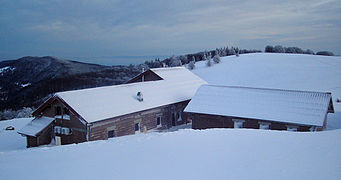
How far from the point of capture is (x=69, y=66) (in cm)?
11400

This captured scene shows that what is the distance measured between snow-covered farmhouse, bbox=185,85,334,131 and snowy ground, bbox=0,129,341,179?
712cm

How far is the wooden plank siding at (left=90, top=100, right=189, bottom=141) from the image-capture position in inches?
745

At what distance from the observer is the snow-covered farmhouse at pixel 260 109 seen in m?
17.8

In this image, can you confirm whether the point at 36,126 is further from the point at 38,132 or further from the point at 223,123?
the point at 223,123

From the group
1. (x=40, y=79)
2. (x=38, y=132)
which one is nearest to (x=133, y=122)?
(x=38, y=132)

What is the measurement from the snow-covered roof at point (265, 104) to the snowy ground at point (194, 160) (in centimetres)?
738

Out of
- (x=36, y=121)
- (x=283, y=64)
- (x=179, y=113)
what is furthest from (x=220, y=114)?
(x=283, y=64)

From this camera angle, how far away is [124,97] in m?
22.7

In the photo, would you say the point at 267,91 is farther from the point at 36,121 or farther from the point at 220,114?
the point at 36,121

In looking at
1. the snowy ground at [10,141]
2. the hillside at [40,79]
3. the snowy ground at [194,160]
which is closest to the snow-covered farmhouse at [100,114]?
the snowy ground at [10,141]

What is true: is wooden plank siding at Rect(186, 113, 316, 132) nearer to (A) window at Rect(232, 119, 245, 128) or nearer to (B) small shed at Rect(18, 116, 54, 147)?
(A) window at Rect(232, 119, 245, 128)

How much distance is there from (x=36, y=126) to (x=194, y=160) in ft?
55.8

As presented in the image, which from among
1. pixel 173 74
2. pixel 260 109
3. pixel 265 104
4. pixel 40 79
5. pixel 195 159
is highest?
pixel 173 74

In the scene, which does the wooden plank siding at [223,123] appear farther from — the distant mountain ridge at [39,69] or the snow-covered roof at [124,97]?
the distant mountain ridge at [39,69]
